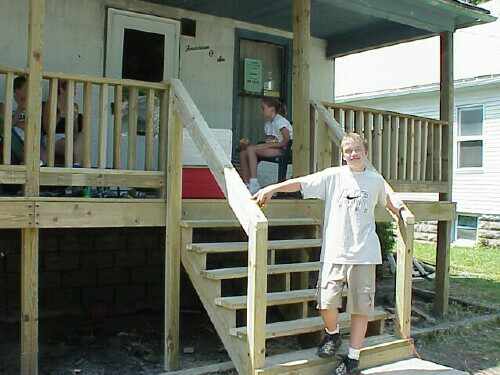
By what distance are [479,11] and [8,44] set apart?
557 centimetres

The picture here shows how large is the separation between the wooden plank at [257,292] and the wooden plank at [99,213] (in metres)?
1.68

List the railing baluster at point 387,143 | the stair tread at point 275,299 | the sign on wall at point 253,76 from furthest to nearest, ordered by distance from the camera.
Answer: the sign on wall at point 253,76
the railing baluster at point 387,143
the stair tread at point 275,299

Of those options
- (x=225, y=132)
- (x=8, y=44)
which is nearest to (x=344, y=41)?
(x=225, y=132)

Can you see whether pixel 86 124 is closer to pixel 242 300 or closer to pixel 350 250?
pixel 242 300

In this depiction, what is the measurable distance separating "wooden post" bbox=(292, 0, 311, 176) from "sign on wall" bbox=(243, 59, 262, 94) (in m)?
2.34

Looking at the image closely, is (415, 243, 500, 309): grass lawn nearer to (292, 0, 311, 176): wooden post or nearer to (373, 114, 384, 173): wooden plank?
(373, 114, 384, 173): wooden plank

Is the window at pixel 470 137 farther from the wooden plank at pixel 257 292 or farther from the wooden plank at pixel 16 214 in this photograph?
the wooden plank at pixel 16 214

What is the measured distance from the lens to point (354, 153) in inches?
162

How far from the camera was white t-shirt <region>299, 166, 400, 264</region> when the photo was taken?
4047mm

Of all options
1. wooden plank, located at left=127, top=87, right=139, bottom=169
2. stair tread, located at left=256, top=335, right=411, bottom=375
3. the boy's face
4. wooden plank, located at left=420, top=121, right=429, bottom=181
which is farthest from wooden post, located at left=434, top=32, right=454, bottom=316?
wooden plank, located at left=127, top=87, right=139, bottom=169

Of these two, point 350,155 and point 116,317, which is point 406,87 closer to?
point 116,317

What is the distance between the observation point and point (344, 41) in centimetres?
906

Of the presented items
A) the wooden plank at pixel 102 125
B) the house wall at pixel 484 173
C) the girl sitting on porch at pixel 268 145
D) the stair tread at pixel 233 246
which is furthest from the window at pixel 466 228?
the wooden plank at pixel 102 125

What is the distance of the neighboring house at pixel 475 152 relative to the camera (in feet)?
44.0
